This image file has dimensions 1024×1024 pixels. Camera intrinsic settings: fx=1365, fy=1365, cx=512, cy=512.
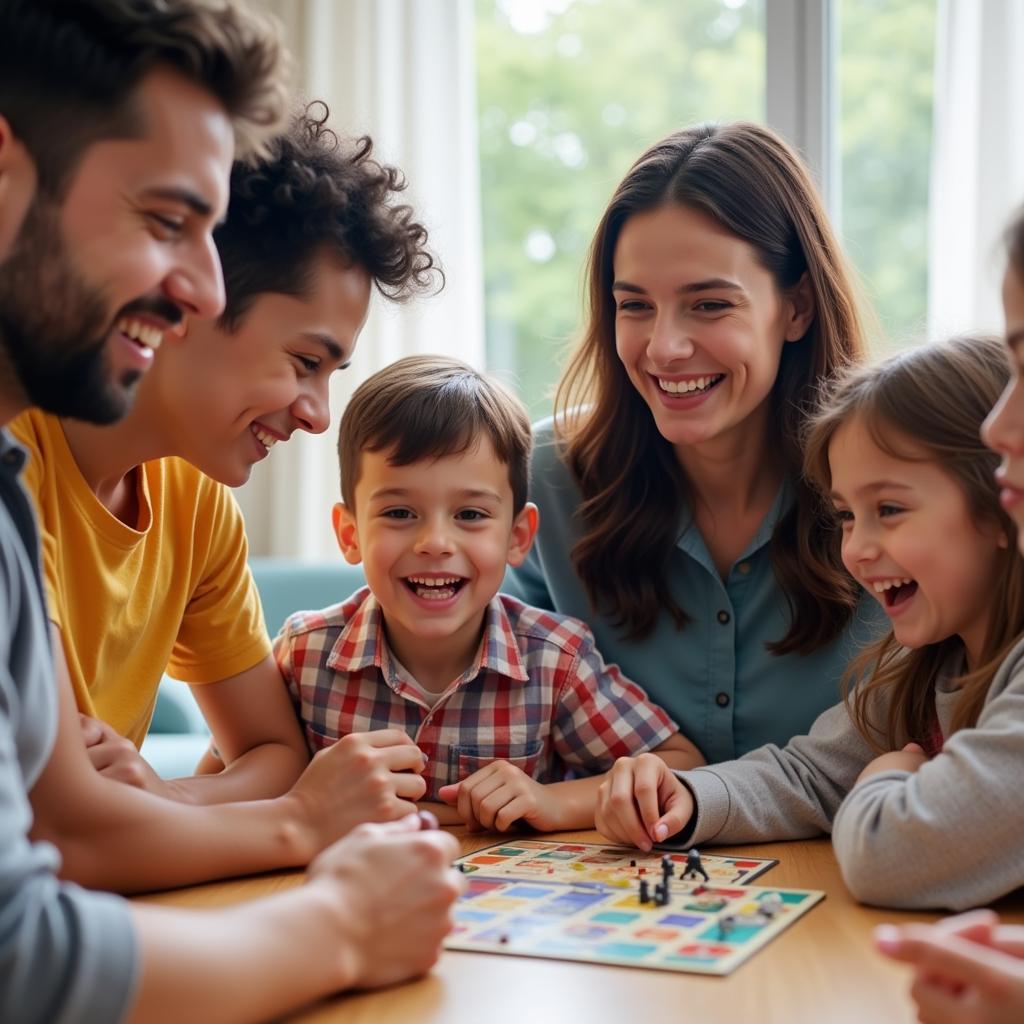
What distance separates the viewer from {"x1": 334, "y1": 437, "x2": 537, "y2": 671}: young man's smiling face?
1845mm

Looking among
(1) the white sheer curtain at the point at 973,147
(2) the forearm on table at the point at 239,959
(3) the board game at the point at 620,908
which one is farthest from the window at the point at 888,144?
(2) the forearm on table at the point at 239,959

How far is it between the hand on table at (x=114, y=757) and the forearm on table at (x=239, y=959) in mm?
467

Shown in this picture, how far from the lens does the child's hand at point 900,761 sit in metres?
1.42

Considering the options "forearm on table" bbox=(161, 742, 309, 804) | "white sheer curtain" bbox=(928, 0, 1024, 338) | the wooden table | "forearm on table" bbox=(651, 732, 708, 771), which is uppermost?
"white sheer curtain" bbox=(928, 0, 1024, 338)

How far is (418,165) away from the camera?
4.02m

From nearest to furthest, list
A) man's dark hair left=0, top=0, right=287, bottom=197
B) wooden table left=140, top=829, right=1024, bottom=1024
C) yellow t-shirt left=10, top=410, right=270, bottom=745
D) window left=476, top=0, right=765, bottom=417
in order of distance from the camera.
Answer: wooden table left=140, top=829, right=1024, bottom=1024, man's dark hair left=0, top=0, right=287, bottom=197, yellow t-shirt left=10, top=410, right=270, bottom=745, window left=476, top=0, right=765, bottom=417

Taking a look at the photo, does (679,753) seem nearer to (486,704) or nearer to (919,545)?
(486,704)

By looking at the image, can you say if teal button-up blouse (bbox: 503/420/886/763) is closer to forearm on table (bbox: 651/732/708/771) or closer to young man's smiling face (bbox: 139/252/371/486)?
forearm on table (bbox: 651/732/708/771)

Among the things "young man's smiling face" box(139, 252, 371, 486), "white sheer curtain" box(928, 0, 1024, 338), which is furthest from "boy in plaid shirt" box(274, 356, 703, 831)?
"white sheer curtain" box(928, 0, 1024, 338)

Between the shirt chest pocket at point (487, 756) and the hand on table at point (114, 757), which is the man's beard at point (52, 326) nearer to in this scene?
the hand on table at point (114, 757)

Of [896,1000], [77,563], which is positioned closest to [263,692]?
[77,563]

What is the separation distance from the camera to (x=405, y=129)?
13.2ft

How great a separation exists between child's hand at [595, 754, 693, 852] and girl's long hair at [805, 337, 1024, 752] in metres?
0.25

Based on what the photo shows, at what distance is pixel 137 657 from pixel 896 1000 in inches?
41.0
